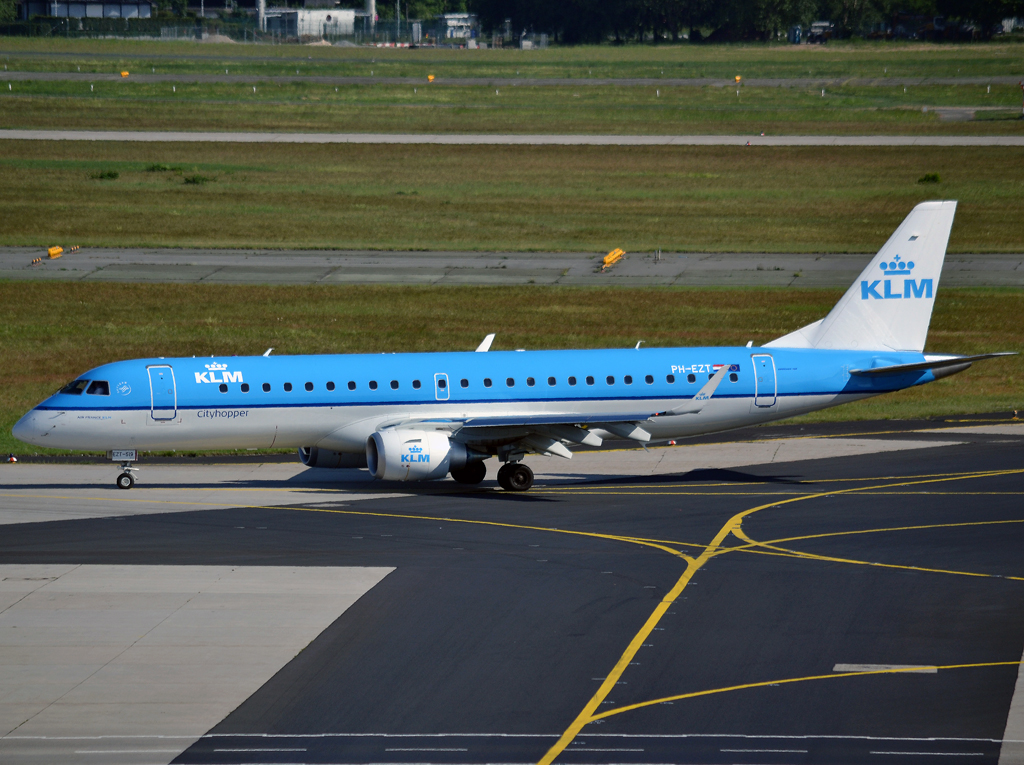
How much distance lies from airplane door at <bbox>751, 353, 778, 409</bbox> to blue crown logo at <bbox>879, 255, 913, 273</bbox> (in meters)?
5.32

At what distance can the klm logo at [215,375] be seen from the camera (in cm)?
3888

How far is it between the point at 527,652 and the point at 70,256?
198 feet

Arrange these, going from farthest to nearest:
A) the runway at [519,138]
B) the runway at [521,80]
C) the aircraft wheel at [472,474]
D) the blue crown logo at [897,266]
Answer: the runway at [521,80] < the runway at [519,138] < the blue crown logo at [897,266] < the aircraft wheel at [472,474]

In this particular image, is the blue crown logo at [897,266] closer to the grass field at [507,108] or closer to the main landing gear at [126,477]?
the main landing gear at [126,477]

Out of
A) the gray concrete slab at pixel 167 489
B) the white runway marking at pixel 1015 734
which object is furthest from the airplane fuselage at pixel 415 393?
the white runway marking at pixel 1015 734

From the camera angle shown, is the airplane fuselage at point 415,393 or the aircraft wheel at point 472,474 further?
the aircraft wheel at point 472,474

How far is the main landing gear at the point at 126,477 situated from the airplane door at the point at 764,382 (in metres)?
19.0

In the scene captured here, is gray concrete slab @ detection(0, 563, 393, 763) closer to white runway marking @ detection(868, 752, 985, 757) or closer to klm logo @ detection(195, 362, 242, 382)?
klm logo @ detection(195, 362, 242, 382)

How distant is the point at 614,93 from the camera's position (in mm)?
141625

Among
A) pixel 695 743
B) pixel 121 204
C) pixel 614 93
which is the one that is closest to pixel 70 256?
pixel 121 204

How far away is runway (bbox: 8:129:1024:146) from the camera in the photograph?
111 metres

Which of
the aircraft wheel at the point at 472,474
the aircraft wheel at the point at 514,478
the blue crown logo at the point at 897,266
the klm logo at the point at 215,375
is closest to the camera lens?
the klm logo at the point at 215,375

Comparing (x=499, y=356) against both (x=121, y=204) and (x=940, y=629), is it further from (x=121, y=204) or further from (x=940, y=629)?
(x=121, y=204)

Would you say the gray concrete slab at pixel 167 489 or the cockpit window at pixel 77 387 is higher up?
the cockpit window at pixel 77 387
